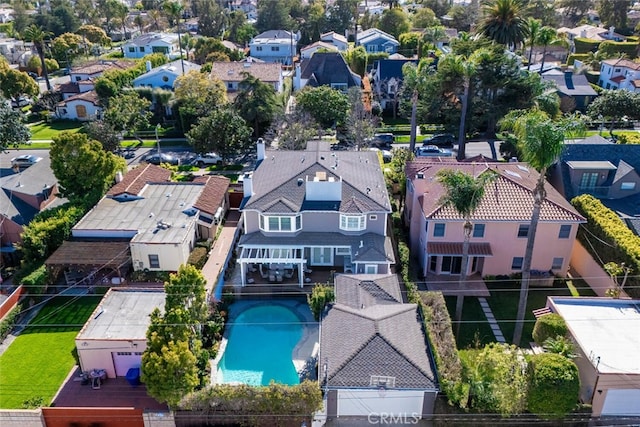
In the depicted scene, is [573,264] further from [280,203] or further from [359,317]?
[280,203]

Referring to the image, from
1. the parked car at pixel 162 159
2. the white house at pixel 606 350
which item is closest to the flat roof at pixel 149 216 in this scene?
the parked car at pixel 162 159

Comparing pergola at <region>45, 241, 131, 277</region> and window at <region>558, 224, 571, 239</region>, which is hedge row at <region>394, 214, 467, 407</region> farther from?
pergola at <region>45, 241, 131, 277</region>

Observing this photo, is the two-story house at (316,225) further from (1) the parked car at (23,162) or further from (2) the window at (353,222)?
(1) the parked car at (23,162)

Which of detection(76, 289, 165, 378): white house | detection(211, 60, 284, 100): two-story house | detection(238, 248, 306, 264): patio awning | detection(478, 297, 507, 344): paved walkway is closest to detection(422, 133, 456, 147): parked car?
detection(211, 60, 284, 100): two-story house

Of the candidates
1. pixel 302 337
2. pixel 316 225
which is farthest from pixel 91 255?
pixel 302 337

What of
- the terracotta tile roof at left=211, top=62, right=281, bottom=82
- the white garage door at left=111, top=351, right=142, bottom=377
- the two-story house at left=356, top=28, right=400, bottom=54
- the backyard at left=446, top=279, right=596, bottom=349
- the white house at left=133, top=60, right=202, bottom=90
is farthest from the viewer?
the two-story house at left=356, top=28, right=400, bottom=54

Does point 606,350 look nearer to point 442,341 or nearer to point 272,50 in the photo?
point 442,341
